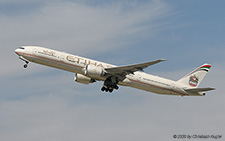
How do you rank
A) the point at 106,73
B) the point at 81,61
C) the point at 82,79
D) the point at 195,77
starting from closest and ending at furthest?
the point at 81,61
the point at 106,73
the point at 82,79
the point at 195,77

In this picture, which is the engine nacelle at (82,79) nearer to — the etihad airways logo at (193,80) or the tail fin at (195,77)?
the tail fin at (195,77)

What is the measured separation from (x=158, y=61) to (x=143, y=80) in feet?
24.8

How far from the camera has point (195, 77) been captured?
55531mm

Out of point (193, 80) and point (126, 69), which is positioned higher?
point (193, 80)

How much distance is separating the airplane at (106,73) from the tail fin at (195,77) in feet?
1.14

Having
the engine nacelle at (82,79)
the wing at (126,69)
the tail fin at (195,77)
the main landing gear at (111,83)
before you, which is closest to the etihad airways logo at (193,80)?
the tail fin at (195,77)

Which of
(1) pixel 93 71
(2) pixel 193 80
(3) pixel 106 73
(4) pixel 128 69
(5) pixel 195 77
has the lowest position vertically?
(1) pixel 93 71

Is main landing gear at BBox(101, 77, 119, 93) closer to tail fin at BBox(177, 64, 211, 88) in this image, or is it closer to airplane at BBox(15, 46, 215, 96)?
airplane at BBox(15, 46, 215, 96)

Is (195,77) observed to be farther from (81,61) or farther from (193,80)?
(81,61)

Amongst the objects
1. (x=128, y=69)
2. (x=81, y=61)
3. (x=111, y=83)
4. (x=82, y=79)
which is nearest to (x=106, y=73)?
(x=111, y=83)

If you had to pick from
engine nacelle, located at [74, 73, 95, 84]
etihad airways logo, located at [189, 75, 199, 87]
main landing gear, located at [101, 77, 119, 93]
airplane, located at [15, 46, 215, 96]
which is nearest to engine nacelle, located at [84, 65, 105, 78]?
airplane, located at [15, 46, 215, 96]

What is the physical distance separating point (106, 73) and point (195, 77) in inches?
622

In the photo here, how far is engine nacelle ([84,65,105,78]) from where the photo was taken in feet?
150

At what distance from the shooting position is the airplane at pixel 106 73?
151 feet
